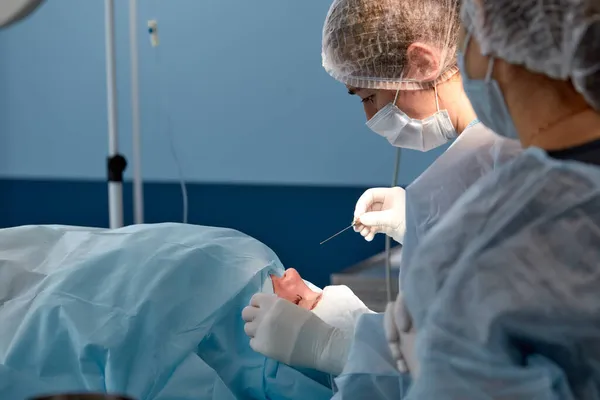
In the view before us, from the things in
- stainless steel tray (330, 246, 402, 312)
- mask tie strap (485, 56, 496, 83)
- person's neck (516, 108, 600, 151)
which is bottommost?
stainless steel tray (330, 246, 402, 312)

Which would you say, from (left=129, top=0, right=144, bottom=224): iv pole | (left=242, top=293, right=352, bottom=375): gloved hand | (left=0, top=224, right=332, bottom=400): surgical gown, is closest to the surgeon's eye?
(left=0, top=224, right=332, bottom=400): surgical gown

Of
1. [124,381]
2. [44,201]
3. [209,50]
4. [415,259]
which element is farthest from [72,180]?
[415,259]

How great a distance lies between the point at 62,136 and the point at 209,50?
102cm

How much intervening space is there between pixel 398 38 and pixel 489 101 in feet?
2.42

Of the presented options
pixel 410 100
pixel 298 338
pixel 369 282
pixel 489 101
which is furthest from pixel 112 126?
pixel 489 101

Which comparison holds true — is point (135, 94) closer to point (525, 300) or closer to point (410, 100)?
point (410, 100)

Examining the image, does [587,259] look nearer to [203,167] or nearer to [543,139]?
[543,139]

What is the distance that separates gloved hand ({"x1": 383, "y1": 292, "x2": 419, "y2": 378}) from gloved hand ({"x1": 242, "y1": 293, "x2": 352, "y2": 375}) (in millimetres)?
229

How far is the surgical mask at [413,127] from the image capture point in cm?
167

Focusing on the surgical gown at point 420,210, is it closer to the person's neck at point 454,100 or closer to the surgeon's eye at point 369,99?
the person's neck at point 454,100

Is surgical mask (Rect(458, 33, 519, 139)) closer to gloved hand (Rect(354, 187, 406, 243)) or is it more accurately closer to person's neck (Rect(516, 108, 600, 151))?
person's neck (Rect(516, 108, 600, 151))

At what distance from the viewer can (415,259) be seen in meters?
0.85

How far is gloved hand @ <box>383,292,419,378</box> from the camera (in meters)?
0.88

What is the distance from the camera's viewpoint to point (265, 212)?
3992 mm
